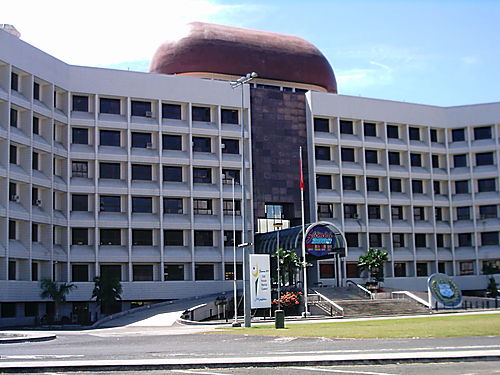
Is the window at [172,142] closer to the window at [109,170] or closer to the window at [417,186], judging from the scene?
the window at [109,170]

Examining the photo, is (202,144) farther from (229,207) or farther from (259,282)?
Result: (259,282)

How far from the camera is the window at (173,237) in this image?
7525cm

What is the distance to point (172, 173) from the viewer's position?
76.6m

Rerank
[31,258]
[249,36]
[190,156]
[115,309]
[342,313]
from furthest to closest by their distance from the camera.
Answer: [249,36], [190,156], [115,309], [31,258], [342,313]

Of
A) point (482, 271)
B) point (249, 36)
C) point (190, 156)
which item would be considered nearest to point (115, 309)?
point (190, 156)

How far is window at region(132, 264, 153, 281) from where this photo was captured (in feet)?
241

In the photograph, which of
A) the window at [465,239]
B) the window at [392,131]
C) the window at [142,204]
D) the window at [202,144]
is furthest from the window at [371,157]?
the window at [142,204]

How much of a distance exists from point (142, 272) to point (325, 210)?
21.7 metres

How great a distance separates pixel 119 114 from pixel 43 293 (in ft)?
67.2

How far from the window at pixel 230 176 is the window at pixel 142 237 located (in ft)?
32.1

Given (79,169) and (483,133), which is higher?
(483,133)

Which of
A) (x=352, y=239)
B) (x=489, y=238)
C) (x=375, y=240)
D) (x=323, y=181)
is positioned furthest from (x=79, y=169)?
(x=489, y=238)

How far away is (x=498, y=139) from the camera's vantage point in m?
88.6

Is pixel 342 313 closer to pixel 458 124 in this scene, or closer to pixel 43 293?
pixel 43 293
